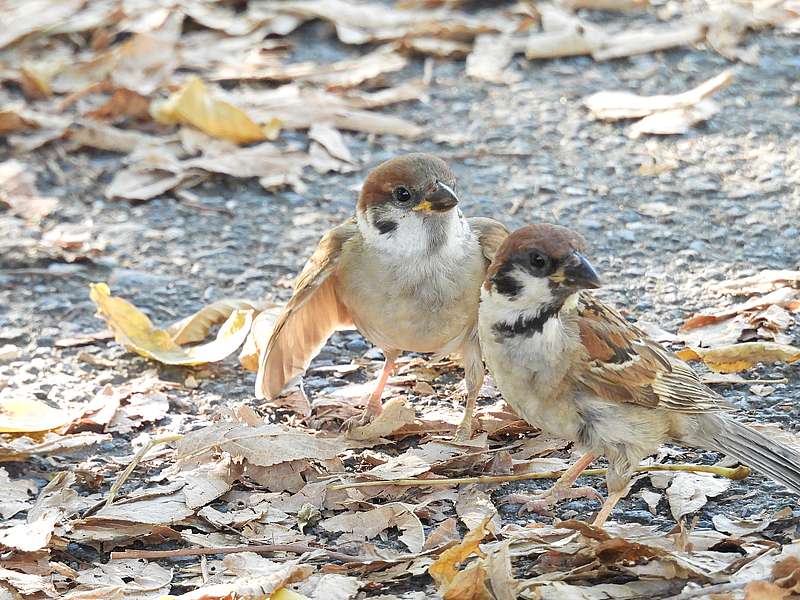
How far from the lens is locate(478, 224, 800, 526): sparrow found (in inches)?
154

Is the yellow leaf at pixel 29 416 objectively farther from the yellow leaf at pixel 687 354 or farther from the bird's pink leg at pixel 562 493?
the yellow leaf at pixel 687 354

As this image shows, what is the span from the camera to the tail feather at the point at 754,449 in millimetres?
3854

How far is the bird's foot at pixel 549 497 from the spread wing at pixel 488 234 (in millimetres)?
929

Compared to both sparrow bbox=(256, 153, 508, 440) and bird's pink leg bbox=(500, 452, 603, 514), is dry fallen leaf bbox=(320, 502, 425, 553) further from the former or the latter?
sparrow bbox=(256, 153, 508, 440)

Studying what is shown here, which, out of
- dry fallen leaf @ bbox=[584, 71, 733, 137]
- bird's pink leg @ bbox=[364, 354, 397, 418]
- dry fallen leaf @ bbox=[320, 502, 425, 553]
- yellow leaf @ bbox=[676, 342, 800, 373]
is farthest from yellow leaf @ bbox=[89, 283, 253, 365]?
dry fallen leaf @ bbox=[584, 71, 733, 137]

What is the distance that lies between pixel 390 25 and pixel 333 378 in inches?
144

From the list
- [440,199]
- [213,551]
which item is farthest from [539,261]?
[213,551]

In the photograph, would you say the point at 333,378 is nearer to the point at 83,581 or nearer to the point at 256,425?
the point at 256,425

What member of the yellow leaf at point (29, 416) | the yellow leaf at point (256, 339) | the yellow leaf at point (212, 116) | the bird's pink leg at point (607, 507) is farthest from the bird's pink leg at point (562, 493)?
the yellow leaf at point (212, 116)

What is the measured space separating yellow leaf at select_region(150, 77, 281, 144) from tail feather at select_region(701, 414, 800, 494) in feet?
12.3

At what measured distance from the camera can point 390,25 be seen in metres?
8.21

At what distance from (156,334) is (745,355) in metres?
2.35

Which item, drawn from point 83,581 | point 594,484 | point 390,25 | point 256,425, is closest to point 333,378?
point 256,425

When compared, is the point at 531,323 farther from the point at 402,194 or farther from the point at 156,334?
the point at 156,334
